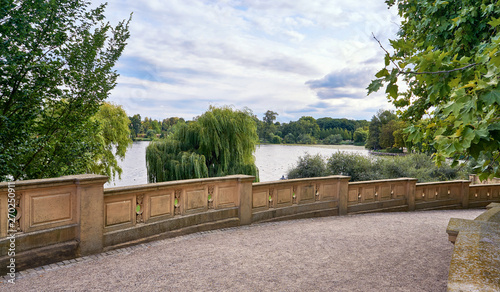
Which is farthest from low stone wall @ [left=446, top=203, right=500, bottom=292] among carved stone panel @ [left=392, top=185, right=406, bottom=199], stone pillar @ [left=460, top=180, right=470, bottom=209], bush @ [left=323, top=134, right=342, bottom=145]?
bush @ [left=323, top=134, right=342, bottom=145]

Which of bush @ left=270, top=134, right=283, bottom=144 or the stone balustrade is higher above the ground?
bush @ left=270, top=134, right=283, bottom=144

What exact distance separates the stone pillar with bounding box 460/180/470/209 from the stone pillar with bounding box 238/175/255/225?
11.1 metres

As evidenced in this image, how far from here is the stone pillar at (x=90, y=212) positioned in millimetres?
5238

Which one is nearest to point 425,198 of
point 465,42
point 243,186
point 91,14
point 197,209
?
point 465,42

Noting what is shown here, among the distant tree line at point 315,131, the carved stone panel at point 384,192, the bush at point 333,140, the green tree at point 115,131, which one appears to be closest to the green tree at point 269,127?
the distant tree line at point 315,131

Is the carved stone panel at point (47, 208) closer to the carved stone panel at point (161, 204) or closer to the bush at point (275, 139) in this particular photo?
the carved stone panel at point (161, 204)

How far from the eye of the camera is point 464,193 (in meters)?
14.0

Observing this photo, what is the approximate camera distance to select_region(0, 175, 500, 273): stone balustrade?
477 centimetres

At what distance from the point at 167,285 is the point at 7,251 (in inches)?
95.7

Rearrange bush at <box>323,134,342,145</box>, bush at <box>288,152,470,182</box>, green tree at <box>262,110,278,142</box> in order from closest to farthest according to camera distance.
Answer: bush at <box>288,152,470,182</box> → green tree at <box>262,110,278,142</box> → bush at <box>323,134,342,145</box>

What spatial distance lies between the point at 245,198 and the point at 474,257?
16.5ft

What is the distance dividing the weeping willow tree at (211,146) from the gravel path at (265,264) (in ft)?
38.5

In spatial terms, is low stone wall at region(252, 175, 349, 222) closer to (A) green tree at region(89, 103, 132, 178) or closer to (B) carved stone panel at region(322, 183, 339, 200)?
(B) carved stone panel at region(322, 183, 339, 200)

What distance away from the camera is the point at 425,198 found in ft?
42.1
